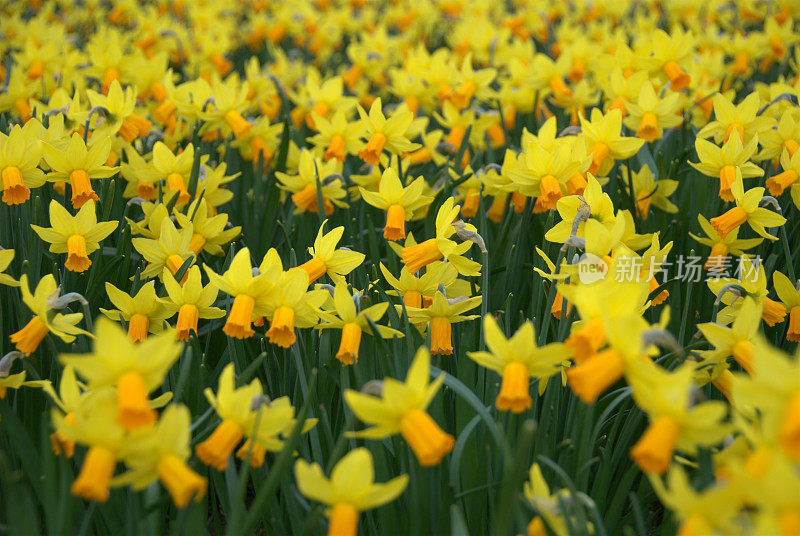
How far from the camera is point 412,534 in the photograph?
1.46 meters

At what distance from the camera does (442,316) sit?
5.84 ft

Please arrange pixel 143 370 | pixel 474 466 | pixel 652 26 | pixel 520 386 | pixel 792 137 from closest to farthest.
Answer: pixel 143 370 → pixel 520 386 → pixel 474 466 → pixel 792 137 → pixel 652 26

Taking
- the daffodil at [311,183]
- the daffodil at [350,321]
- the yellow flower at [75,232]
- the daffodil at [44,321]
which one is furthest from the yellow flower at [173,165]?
the daffodil at [350,321]

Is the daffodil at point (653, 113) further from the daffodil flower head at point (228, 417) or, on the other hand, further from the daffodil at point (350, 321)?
the daffodil flower head at point (228, 417)

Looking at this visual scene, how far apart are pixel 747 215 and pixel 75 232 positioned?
6.53ft

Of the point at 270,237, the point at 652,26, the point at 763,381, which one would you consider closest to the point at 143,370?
the point at 763,381

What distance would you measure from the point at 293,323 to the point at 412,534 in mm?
536

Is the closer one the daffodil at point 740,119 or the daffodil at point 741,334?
the daffodil at point 741,334

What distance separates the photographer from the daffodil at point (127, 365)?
3.83ft

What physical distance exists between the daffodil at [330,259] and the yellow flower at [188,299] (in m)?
0.26

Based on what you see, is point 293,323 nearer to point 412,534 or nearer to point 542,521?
point 412,534

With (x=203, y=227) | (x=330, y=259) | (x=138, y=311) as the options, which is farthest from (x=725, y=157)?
(x=138, y=311)

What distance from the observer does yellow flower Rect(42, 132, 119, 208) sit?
7.32ft

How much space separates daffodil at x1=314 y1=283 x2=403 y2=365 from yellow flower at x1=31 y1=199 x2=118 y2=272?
76 centimetres
